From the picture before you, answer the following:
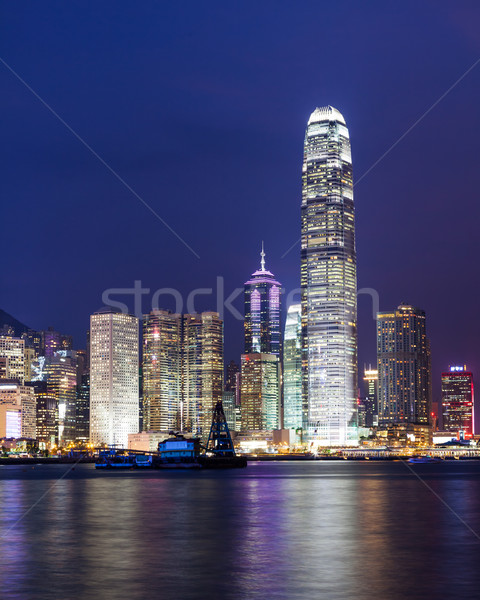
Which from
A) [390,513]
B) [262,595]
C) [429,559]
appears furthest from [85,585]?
[390,513]

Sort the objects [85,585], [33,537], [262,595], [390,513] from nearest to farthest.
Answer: [262,595] → [85,585] → [33,537] → [390,513]

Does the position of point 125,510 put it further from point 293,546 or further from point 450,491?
point 450,491

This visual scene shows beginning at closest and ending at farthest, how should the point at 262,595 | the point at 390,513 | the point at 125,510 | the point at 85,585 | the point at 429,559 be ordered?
1. the point at 262,595
2. the point at 85,585
3. the point at 429,559
4. the point at 390,513
5. the point at 125,510

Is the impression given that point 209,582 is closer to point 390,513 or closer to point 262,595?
point 262,595

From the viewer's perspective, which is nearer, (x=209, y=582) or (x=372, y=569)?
(x=209, y=582)

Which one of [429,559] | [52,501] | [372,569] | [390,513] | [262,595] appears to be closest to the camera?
[262,595]

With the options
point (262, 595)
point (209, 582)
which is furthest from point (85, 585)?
point (262, 595)
